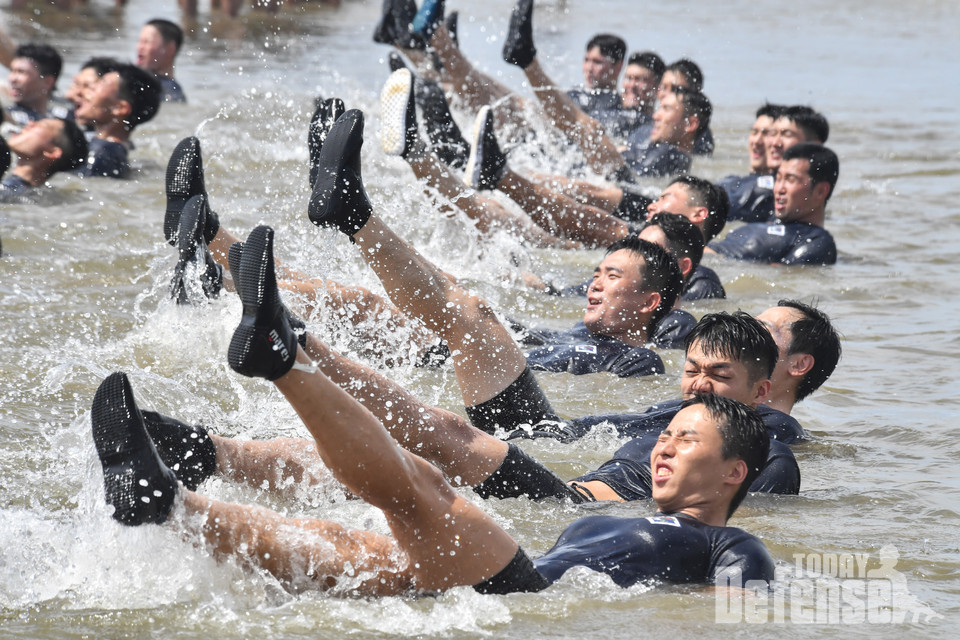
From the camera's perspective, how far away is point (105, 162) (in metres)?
9.91

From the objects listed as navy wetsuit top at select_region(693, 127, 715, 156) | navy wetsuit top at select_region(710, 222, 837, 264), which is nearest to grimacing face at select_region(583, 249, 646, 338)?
navy wetsuit top at select_region(710, 222, 837, 264)

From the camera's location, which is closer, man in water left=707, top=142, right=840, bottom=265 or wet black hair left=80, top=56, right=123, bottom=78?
man in water left=707, top=142, right=840, bottom=265

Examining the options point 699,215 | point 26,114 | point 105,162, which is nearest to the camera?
point 699,215

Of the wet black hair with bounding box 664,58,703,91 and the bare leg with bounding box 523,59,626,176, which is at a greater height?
the wet black hair with bounding box 664,58,703,91

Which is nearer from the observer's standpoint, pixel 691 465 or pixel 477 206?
pixel 691 465

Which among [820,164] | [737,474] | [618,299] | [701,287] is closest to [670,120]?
[820,164]

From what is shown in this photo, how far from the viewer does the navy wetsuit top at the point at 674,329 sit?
20.8 feet

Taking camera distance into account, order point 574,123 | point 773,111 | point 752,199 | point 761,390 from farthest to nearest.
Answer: point 773,111
point 574,123
point 752,199
point 761,390

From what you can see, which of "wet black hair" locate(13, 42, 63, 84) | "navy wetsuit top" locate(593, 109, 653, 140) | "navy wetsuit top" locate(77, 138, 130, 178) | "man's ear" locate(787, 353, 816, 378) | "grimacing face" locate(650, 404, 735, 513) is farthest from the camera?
"navy wetsuit top" locate(593, 109, 653, 140)

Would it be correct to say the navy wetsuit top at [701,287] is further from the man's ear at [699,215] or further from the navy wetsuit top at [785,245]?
the navy wetsuit top at [785,245]

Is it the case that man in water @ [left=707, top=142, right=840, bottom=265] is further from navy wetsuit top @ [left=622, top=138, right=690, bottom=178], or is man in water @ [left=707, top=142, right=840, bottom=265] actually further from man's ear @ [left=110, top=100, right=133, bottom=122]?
man's ear @ [left=110, top=100, right=133, bottom=122]

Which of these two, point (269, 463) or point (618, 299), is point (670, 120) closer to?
point (618, 299)

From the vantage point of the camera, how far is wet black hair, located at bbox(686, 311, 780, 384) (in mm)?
4711

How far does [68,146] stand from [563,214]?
13.2 ft
